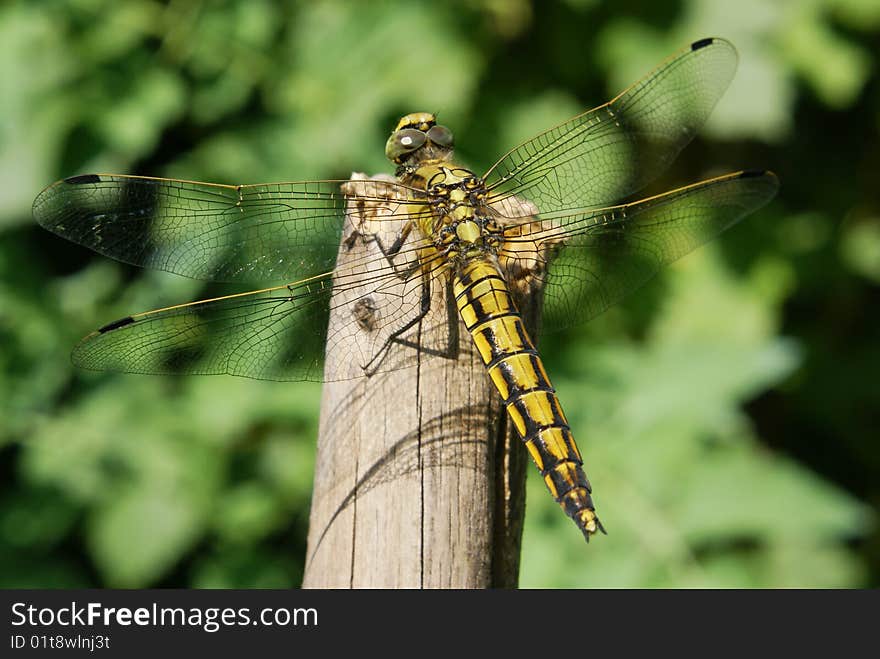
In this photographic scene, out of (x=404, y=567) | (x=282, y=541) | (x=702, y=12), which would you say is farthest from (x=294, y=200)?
(x=702, y=12)

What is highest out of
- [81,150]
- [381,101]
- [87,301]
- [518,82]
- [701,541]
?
[518,82]

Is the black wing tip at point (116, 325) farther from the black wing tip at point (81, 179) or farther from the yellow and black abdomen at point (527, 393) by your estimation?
the yellow and black abdomen at point (527, 393)

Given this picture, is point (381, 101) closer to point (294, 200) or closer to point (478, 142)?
point (478, 142)

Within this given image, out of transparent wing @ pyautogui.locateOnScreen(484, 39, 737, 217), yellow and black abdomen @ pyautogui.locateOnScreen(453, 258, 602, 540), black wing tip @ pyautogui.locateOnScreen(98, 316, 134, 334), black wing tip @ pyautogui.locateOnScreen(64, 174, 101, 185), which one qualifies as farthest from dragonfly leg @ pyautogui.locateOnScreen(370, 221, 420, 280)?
black wing tip @ pyautogui.locateOnScreen(64, 174, 101, 185)

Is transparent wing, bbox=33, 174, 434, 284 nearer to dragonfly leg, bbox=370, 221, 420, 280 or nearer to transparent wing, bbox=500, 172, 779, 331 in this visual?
dragonfly leg, bbox=370, 221, 420, 280

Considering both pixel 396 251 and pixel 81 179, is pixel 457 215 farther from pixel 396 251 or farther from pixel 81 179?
pixel 81 179

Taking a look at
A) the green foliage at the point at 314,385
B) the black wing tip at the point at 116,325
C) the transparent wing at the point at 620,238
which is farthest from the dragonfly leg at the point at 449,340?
the green foliage at the point at 314,385
